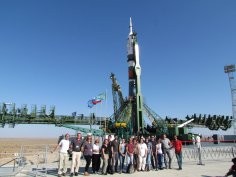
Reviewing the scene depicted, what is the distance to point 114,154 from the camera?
42.7ft

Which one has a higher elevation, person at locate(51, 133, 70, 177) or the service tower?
the service tower

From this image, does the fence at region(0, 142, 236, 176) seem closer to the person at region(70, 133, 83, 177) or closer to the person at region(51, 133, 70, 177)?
the person at region(51, 133, 70, 177)

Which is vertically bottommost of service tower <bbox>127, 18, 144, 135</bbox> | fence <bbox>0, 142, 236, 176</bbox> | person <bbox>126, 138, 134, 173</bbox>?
fence <bbox>0, 142, 236, 176</bbox>

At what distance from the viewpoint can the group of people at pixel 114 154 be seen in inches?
477

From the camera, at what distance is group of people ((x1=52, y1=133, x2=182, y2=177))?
12117 mm

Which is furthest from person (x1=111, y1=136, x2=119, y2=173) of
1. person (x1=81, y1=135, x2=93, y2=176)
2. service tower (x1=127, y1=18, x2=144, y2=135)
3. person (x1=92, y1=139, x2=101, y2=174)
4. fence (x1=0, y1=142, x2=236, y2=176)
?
service tower (x1=127, y1=18, x2=144, y2=135)

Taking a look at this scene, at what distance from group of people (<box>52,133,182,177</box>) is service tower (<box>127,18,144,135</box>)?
29.7 m

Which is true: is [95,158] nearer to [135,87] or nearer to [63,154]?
[63,154]

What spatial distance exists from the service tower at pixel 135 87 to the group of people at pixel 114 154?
29.7 metres

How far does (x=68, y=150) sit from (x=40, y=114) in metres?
51.9

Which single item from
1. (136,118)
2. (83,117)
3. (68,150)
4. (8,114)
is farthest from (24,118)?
(68,150)

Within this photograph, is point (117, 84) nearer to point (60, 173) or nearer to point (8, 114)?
point (8, 114)

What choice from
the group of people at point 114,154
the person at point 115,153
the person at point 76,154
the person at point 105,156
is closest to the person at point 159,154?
the group of people at point 114,154

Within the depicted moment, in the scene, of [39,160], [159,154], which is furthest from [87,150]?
[39,160]
